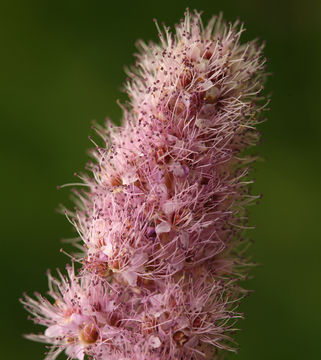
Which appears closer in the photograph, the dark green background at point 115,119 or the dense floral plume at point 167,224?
the dense floral plume at point 167,224

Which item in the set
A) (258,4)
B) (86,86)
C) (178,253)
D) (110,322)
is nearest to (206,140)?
(178,253)

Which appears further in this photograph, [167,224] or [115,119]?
[115,119]

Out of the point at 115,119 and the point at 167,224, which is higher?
the point at 115,119

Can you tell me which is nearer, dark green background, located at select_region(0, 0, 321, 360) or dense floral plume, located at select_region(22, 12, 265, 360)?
dense floral plume, located at select_region(22, 12, 265, 360)

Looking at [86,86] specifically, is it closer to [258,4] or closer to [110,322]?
[258,4]
